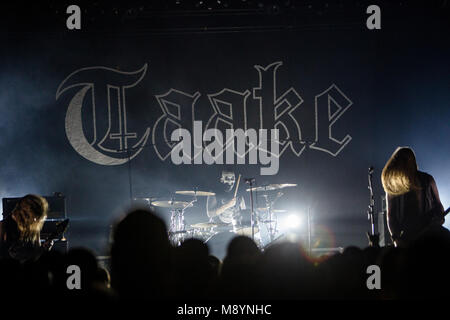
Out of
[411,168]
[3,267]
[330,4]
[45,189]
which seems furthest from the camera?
[45,189]

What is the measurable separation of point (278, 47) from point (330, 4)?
1.24 m

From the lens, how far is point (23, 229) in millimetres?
4016

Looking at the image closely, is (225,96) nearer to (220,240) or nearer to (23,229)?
(220,240)

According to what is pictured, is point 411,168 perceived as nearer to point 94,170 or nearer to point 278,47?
point 278,47

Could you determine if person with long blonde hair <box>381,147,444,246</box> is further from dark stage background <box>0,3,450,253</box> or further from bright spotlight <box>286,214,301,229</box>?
dark stage background <box>0,3,450,253</box>

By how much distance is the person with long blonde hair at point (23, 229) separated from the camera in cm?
398

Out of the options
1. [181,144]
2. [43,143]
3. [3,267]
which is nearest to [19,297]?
[3,267]

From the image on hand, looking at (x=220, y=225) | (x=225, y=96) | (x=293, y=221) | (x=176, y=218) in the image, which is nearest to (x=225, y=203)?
(x=220, y=225)

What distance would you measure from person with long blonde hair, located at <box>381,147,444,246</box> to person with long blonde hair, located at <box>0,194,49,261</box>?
3262mm

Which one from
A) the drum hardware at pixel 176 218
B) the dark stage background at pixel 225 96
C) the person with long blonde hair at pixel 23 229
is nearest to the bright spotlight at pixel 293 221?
the dark stage background at pixel 225 96

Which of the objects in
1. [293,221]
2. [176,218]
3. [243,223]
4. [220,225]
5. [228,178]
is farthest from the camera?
[228,178]

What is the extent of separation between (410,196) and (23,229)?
142 inches

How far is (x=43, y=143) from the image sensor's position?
8438 mm
